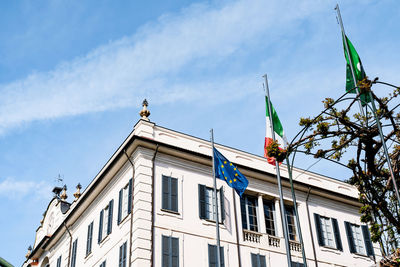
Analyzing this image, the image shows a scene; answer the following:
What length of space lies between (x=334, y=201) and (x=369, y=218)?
16.2 meters

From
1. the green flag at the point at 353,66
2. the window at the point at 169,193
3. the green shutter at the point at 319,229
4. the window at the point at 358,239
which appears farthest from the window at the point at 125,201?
the window at the point at 358,239

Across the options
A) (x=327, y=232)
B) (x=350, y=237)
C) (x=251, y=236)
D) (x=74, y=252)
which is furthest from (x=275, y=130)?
(x=74, y=252)

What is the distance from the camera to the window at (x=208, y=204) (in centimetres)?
2330

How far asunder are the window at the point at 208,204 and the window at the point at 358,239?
27.2 feet

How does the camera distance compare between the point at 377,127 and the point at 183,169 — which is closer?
the point at 377,127

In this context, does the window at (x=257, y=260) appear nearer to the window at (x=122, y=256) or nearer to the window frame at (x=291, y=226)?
the window frame at (x=291, y=226)

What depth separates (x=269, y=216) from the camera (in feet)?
83.8

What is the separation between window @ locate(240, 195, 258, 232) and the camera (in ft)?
80.4

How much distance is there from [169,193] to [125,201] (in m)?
2.19

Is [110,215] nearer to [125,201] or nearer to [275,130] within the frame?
[125,201]

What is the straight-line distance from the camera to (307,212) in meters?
26.9

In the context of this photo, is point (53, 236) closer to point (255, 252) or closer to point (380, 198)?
point (255, 252)

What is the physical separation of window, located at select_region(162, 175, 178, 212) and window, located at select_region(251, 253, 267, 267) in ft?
14.0

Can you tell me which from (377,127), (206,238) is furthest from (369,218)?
(206,238)
